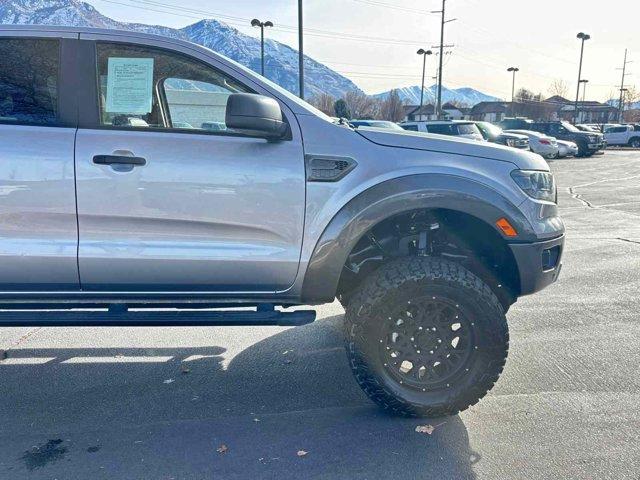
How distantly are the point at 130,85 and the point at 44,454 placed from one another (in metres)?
2.04

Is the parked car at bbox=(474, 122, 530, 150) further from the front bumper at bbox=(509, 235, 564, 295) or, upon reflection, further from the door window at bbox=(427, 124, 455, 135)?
the front bumper at bbox=(509, 235, 564, 295)

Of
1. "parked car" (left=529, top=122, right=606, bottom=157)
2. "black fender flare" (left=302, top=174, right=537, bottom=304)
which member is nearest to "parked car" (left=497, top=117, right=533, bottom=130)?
"parked car" (left=529, top=122, right=606, bottom=157)

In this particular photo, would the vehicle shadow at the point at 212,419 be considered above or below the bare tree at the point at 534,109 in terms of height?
below

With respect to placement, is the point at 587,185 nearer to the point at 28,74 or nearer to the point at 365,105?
the point at 28,74

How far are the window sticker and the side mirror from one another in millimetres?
595

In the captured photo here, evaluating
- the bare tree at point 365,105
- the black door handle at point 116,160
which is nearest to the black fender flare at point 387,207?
the black door handle at point 116,160

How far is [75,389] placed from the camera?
137 inches

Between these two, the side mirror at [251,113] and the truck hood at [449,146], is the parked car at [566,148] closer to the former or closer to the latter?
the truck hood at [449,146]

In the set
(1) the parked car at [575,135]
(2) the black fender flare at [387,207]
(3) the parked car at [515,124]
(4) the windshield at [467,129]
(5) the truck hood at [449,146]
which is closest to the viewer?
(2) the black fender flare at [387,207]

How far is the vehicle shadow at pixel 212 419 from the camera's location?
2.68m

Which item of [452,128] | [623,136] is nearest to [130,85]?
[452,128]

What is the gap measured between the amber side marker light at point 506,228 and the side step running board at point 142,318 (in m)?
1.20

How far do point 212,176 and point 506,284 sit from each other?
6.29ft

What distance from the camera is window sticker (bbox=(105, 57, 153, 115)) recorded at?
2.99 metres
